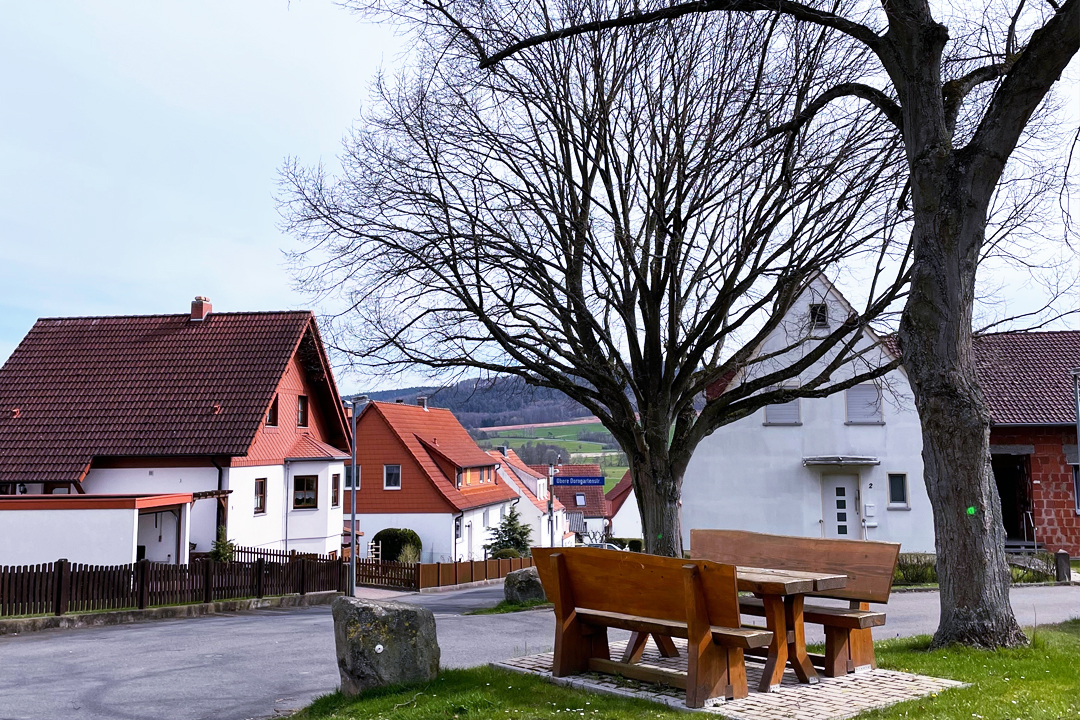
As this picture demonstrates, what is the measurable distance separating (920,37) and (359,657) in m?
7.99

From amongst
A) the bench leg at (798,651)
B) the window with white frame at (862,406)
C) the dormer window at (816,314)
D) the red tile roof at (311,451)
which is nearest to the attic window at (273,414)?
the red tile roof at (311,451)

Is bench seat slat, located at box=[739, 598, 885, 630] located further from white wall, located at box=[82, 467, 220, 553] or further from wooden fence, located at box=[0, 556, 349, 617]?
white wall, located at box=[82, 467, 220, 553]

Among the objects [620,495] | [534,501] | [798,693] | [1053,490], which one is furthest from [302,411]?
[534,501]

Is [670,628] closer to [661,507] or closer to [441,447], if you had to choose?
[661,507]

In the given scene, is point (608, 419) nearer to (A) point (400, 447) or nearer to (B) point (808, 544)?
(B) point (808, 544)

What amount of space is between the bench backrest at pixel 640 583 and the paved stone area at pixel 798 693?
1.89 ft

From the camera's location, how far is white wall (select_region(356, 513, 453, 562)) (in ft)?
148

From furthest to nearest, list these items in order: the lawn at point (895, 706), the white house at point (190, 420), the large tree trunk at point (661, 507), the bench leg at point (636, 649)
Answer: the white house at point (190, 420) < the large tree trunk at point (661, 507) < the bench leg at point (636, 649) < the lawn at point (895, 706)

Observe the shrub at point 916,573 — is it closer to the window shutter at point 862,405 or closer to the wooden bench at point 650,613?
the window shutter at point 862,405

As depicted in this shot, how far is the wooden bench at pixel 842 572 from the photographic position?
773 cm

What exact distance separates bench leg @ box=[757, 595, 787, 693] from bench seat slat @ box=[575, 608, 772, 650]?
0.47 feet

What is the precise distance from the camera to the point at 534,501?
225 feet

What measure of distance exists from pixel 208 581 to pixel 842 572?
1834cm

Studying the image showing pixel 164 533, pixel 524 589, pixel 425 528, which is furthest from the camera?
pixel 425 528
